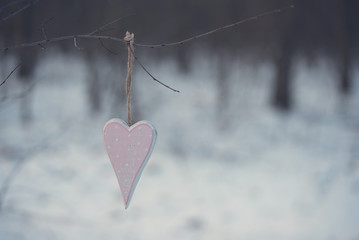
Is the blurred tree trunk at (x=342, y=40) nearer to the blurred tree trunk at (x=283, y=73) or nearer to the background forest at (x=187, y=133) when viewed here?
the background forest at (x=187, y=133)

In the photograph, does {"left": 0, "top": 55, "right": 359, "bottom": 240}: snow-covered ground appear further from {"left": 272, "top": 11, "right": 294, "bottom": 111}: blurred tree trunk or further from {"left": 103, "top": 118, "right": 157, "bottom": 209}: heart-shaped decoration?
{"left": 103, "top": 118, "right": 157, "bottom": 209}: heart-shaped decoration

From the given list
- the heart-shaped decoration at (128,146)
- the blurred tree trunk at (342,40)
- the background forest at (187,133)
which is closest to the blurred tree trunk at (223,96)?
the background forest at (187,133)

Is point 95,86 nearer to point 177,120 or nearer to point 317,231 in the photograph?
point 177,120

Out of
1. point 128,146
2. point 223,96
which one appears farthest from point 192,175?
point 128,146

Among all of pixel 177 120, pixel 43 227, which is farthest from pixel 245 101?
pixel 43 227

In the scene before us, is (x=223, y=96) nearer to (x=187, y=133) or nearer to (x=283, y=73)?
(x=187, y=133)
